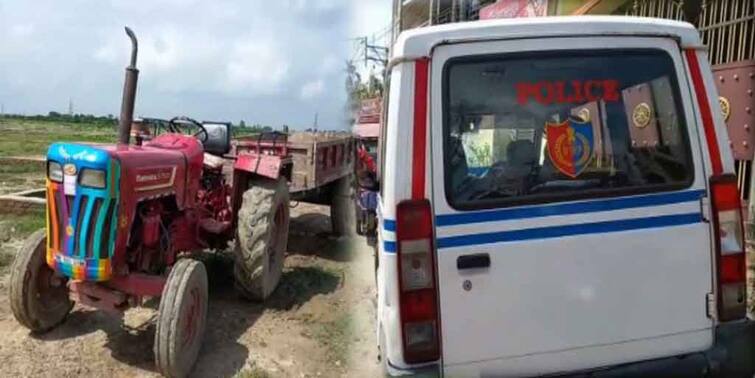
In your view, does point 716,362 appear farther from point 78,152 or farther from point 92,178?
point 78,152

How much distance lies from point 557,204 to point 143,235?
330cm

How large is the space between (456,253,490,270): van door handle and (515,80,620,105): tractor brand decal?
0.59 m

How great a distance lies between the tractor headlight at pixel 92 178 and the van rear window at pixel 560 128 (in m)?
2.67

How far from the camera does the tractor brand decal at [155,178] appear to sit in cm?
435

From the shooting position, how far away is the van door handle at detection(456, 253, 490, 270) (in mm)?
2244

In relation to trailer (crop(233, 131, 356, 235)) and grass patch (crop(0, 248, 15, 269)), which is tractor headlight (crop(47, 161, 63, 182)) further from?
grass patch (crop(0, 248, 15, 269))

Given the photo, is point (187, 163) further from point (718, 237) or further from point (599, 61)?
point (718, 237)

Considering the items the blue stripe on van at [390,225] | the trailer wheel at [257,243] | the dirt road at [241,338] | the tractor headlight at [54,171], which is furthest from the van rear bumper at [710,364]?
the trailer wheel at [257,243]

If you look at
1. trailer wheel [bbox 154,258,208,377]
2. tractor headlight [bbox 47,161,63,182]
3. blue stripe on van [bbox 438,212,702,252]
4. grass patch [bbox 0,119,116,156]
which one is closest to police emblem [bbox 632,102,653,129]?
blue stripe on van [bbox 438,212,702,252]

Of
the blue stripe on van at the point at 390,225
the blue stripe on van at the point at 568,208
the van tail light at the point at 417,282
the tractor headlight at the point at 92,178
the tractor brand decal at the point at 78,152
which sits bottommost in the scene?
the van tail light at the point at 417,282

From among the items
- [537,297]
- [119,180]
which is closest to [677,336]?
[537,297]

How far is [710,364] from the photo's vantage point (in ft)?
7.73

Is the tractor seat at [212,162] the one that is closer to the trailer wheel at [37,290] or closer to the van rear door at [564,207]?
the trailer wheel at [37,290]

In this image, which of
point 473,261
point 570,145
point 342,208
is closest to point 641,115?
point 570,145
